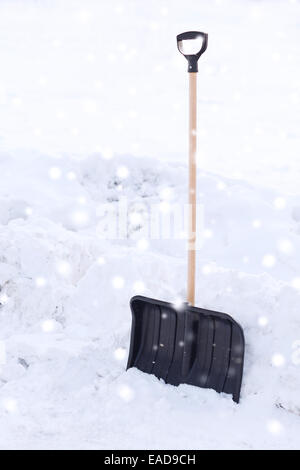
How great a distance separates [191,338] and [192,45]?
171 centimetres

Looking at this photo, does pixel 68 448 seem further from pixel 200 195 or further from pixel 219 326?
pixel 200 195

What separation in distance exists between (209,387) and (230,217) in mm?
3398

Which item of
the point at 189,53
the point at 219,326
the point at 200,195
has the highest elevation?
the point at 189,53

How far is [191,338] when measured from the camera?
11.5ft

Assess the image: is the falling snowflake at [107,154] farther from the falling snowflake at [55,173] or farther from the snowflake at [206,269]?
the snowflake at [206,269]

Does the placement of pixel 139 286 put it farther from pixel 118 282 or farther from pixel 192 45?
pixel 192 45

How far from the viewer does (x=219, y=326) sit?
3412 millimetres

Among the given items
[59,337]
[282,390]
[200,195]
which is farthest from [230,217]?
[282,390]

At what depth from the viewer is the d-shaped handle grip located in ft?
11.2

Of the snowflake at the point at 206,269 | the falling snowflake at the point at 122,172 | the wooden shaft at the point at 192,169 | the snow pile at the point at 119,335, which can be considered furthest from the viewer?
the falling snowflake at the point at 122,172

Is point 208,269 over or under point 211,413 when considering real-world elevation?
over

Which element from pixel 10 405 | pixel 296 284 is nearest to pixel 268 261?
pixel 296 284

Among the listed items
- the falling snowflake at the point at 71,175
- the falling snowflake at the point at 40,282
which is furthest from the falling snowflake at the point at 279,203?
the falling snowflake at the point at 40,282

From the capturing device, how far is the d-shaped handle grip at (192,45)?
3.42 metres
